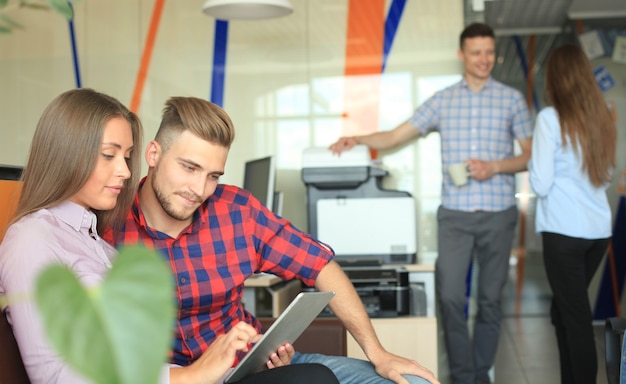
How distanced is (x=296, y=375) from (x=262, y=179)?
248 cm

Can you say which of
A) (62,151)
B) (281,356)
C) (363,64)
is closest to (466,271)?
(363,64)

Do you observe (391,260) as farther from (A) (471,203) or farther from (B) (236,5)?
(B) (236,5)

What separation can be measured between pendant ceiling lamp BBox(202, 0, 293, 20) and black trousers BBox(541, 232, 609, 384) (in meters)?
1.60

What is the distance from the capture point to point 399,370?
6.52 ft

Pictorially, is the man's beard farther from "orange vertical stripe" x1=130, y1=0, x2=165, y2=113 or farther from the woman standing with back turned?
"orange vertical stripe" x1=130, y1=0, x2=165, y2=113

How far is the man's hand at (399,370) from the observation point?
1.96m

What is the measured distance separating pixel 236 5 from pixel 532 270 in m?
4.48

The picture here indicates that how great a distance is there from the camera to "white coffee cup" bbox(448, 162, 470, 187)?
4.16 meters

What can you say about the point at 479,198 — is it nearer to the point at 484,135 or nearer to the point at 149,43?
the point at 484,135

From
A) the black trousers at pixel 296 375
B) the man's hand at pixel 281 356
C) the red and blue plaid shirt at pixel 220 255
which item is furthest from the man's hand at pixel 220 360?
the red and blue plaid shirt at pixel 220 255

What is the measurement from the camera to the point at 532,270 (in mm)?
7457

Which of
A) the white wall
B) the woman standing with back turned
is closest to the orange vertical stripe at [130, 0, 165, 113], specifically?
the white wall

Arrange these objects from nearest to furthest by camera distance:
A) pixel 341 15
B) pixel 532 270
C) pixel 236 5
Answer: pixel 236 5, pixel 341 15, pixel 532 270

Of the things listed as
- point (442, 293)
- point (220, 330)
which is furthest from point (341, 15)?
point (220, 330)
